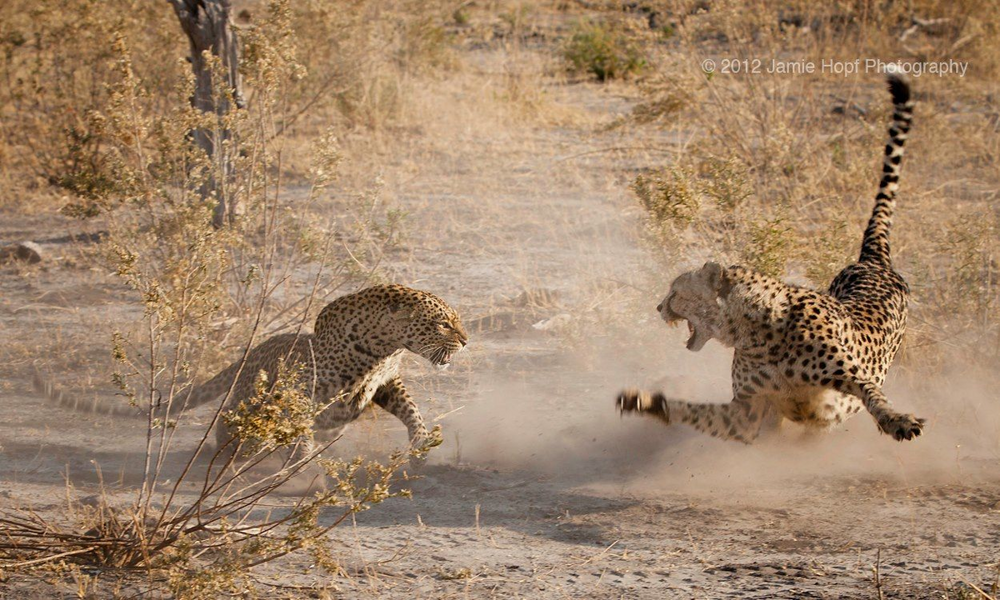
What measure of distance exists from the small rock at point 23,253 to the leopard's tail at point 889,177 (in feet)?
21.7

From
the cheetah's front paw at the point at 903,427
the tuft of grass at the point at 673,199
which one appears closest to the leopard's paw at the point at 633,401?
the cheetah's front paw at the point at 903,427

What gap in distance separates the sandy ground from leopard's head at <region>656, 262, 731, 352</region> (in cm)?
69

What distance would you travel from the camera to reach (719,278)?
5469 mm

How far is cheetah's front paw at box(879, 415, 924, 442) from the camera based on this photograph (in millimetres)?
4543

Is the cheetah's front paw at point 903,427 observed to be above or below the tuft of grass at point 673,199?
below

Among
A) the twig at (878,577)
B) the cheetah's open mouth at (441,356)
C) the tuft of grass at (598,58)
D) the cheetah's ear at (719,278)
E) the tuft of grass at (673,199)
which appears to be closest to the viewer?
the twig at (878,577)

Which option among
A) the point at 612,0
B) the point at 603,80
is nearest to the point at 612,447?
the point at 612,0

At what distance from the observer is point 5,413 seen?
679cm

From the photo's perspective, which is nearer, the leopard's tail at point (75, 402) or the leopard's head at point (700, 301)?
the leopard's head at point (700, 301)

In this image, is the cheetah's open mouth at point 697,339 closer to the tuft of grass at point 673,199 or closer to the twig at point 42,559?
the tuft of grass at point 673,199

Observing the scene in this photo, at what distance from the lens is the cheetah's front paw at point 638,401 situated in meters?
5.24

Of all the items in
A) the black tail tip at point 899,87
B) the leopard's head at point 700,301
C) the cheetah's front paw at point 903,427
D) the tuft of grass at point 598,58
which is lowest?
the cheetah's front paw at point 903,427

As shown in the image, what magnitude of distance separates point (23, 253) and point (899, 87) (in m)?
6.98

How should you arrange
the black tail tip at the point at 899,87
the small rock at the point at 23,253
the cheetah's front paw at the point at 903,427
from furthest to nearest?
the small rock at the point at 23,253 → the black tail tip at the point at 899,87 → the cheetah's front paw at the point at 903,427
